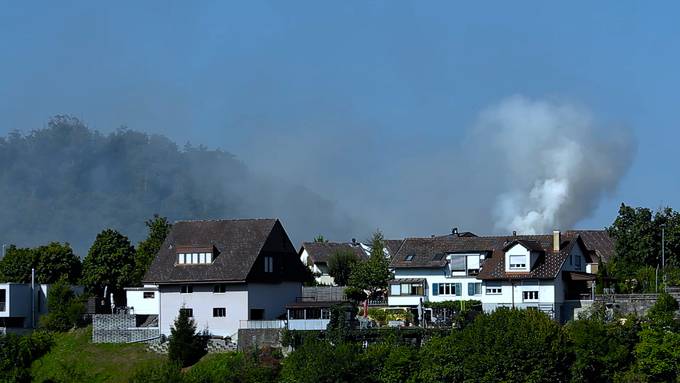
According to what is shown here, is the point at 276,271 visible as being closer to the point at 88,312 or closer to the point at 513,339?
the point at 88,312

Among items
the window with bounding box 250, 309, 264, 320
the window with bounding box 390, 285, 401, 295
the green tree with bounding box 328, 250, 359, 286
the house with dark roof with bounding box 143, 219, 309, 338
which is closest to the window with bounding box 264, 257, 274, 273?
the house with dark roof with bounding box 143, 219, 309, 338

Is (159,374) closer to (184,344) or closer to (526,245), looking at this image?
(184,344)

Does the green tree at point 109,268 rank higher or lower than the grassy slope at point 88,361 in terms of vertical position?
higher

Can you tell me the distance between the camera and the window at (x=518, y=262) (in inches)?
3150

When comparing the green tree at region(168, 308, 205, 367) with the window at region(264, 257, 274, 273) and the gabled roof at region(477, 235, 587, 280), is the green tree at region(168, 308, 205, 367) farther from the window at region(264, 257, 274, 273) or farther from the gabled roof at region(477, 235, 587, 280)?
the gabled roof at region(477, 235, 587, 280)

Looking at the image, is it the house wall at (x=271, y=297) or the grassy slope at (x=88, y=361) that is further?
the house wall at (x=271, y=297)

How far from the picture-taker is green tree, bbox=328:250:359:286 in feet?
360

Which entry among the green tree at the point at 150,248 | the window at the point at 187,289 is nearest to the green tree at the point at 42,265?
the green tree at the point at 150,248

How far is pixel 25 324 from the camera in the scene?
91.9 metres

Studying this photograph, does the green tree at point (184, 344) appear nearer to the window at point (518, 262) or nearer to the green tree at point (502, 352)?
the green tree at point (502, 352)

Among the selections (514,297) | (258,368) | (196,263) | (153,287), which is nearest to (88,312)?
(153,287)

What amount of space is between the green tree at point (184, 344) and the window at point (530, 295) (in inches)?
839

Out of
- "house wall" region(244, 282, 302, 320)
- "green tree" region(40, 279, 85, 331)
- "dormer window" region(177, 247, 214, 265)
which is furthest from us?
"green tree" region(40, 279, 85, 331)

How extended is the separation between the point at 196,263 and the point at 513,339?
86.1ft
